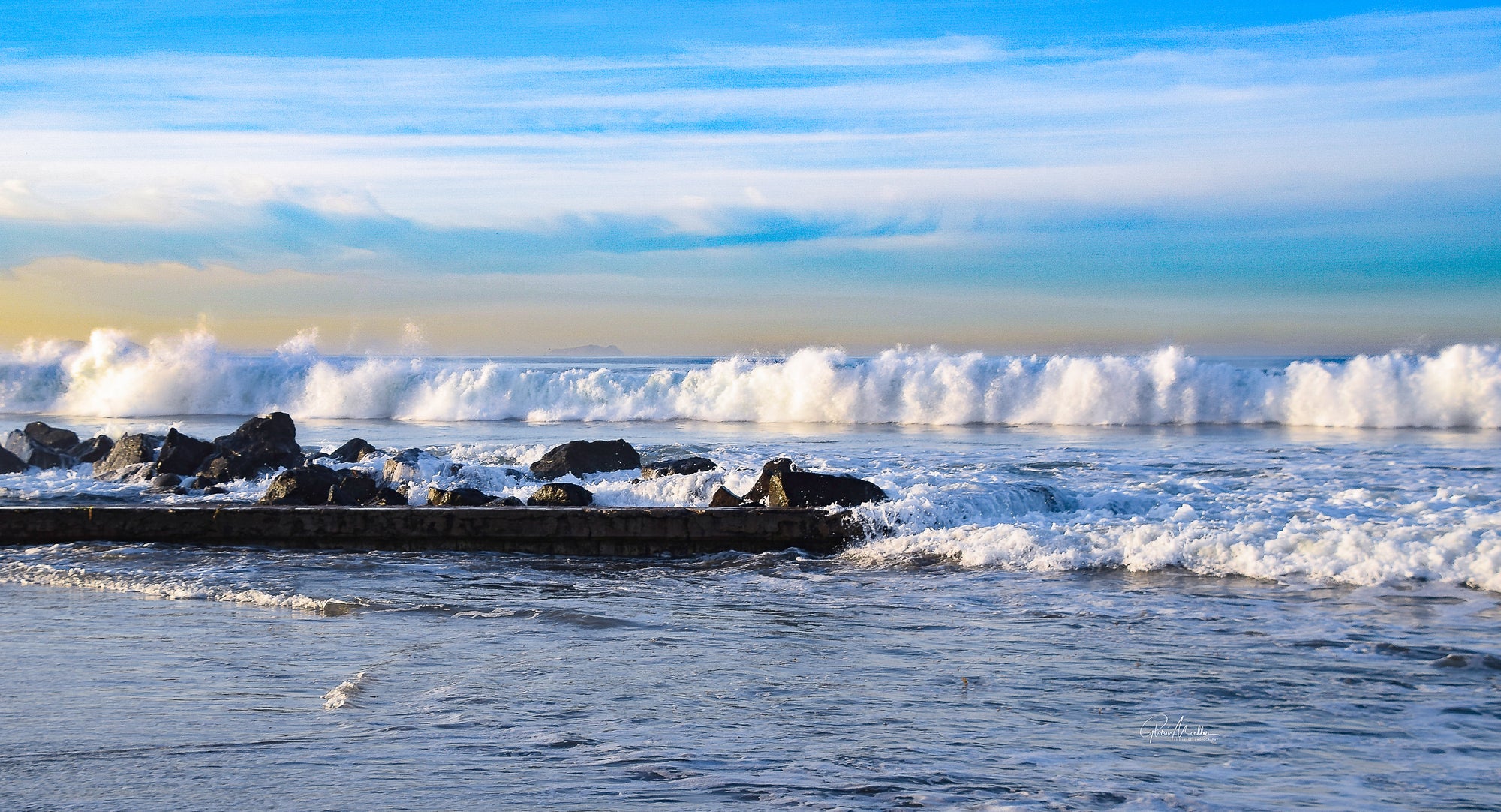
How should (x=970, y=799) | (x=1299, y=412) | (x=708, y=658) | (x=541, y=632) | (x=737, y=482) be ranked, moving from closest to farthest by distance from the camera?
(x=970, y=799) < (x=708, y=658) < (x=541, y=632) < (x=737, y=482) < (x=1299, y=412)

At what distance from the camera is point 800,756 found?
4160mm

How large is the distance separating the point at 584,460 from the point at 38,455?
818cm

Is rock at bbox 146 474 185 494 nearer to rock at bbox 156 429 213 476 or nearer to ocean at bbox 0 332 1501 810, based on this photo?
rock at bbox 156 429 213 476

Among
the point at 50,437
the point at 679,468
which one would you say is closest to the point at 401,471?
the point at 679,468

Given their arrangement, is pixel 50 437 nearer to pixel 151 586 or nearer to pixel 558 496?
pixel 558 496

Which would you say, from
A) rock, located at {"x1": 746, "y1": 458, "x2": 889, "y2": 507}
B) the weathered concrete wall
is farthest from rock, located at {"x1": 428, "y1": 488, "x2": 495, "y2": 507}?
rock, located at {"x1": 746, "y1": 458, "x2": 889, "y2": 507}

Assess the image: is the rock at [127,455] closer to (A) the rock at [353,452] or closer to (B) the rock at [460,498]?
(A) the rock at [353,452]

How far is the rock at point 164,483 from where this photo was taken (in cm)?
A: 1420

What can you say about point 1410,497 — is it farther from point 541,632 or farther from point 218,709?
point 218,709

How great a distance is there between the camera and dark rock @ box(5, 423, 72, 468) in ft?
54.3

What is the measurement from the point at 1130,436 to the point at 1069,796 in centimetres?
1982

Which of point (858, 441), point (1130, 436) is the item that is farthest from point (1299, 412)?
point (858, 441)

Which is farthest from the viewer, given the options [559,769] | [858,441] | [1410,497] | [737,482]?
[858,441]

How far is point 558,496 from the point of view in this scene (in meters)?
11.0
